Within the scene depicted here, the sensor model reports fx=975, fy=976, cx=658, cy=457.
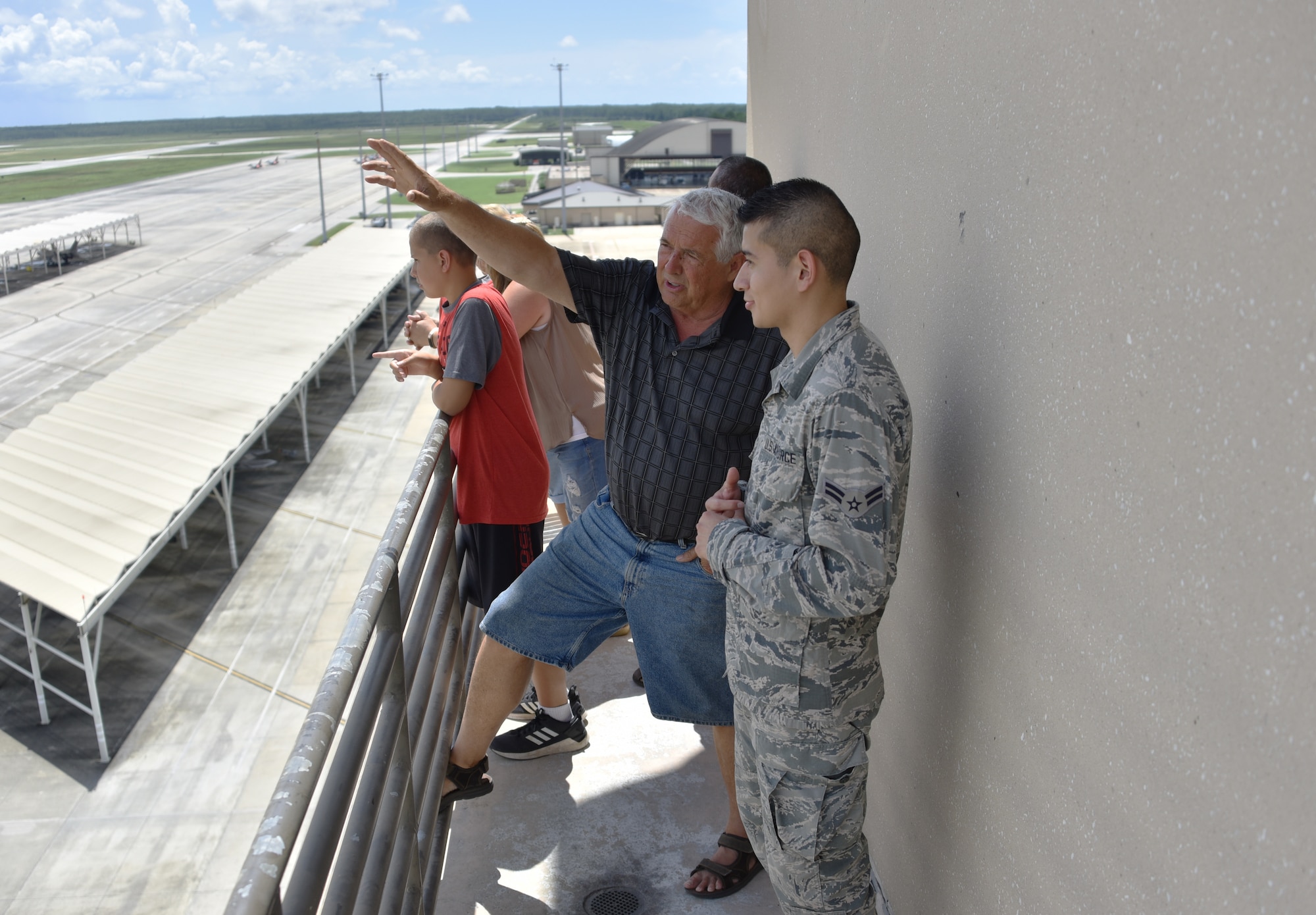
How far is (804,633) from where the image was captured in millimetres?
1781

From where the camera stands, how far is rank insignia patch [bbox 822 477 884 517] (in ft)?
5.23

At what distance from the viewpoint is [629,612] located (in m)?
2.47

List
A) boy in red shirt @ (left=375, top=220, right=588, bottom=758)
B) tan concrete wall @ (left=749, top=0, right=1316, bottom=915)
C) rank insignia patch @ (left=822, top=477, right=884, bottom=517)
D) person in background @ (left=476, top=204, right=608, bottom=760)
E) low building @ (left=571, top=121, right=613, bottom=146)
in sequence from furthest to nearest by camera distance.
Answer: low building @ (left=571, top=121, right=613, bottom=146) → person in background @ (left=476, top=204, right=608, bottom=760) → boy in red shirt @ (left=375, top=220, right=588, bottom=758) → rank insignia patch @ (left=822, top=477, right=884, bottom=517) → tan concrete wall @ (left=749, top=0, right=1316, bottom=915)

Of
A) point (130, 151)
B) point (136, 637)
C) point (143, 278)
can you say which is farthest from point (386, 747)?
point (130, 151)

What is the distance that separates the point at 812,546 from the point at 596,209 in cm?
5513

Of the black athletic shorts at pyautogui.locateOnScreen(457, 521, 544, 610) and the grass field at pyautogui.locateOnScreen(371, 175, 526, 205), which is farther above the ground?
the grass field at pyautogui.locateOnScreen(371, 175, 526, 205)

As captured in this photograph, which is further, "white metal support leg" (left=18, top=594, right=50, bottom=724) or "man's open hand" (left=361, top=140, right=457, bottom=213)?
"white metal support leg" (left=18, top=594, right=50, bottom=724)

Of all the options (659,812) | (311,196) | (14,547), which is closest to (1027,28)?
(659,812)

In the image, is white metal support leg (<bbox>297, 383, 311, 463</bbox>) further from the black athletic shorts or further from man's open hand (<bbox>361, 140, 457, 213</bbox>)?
man's open hand (<bbox>361, 140, 457, 213</bbox>)

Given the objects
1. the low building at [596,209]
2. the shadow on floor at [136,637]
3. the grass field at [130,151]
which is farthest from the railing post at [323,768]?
the grass field at [130,151]

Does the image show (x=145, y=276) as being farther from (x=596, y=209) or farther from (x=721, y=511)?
(x=721, y=511)

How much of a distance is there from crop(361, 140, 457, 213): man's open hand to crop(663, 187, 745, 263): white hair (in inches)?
24.3

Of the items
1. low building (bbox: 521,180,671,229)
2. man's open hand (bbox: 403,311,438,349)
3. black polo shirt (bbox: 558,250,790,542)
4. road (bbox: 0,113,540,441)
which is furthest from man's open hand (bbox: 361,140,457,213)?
low building (bbox: 521,180,671,229)

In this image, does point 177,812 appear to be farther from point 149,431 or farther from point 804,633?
point 804,633
